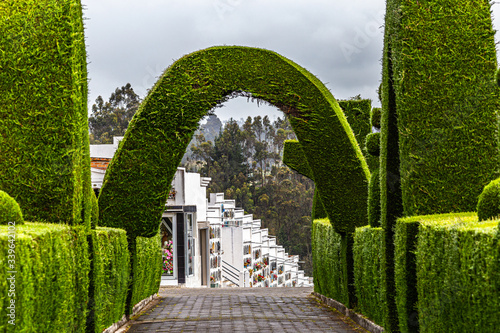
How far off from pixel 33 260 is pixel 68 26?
3.10 meters

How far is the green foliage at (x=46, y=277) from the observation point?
177 inches

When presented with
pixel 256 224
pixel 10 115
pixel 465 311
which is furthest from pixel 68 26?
pixel 256 224

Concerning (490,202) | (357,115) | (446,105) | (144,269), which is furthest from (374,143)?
(144,269)

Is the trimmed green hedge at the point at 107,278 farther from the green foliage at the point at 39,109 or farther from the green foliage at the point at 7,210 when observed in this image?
the green foliage at the point at 7,210

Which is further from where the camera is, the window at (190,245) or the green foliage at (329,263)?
the window at (190,245)

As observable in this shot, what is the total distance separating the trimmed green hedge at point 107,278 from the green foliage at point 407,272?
379cm

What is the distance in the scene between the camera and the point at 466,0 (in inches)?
278

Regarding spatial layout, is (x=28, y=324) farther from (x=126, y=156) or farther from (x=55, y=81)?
(x=126, y=156)

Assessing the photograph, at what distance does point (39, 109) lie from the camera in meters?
6.86

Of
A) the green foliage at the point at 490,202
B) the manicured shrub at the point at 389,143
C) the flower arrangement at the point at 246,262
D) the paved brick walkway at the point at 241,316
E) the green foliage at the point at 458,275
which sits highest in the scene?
the manicured shrub at the point at 389,143

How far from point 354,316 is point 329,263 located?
2.71 m

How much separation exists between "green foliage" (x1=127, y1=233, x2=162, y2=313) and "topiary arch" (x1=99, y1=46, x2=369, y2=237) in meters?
1.25

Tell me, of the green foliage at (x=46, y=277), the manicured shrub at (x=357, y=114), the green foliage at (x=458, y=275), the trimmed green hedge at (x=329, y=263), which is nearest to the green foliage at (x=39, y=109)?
the green foliage at (x=46, y=277)

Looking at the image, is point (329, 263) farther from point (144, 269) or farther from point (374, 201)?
point (374, 201)
